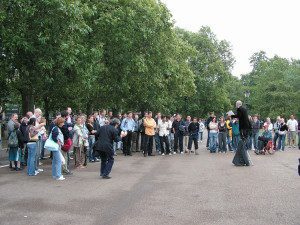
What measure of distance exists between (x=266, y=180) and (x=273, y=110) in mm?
49662

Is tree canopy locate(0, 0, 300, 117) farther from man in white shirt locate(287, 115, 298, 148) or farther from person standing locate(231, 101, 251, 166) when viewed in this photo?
man in white shirt locate(287, 115, 298, 148)

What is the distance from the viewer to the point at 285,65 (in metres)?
65.7

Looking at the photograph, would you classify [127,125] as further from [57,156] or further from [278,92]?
[278,92]

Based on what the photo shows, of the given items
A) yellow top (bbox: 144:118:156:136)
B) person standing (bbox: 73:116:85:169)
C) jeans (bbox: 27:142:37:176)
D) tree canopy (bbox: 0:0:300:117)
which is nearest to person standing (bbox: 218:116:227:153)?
yellow top (bbox: 144:118:156:136)

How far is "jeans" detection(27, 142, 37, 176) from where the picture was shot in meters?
13.2

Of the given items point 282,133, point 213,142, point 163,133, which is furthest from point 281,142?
point 163,133

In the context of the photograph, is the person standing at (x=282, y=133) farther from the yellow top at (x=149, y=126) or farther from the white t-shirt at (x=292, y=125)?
the yellow top at (x=149, y=126)

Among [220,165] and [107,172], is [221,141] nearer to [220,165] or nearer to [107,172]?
[220,165]

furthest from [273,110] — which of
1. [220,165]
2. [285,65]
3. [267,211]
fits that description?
[267,211]

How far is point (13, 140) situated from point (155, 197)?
22.6 feet

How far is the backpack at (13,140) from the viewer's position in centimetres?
1457

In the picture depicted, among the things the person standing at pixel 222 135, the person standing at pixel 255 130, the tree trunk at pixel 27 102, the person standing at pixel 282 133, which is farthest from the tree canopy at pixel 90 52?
the person standing at pixel 282 133

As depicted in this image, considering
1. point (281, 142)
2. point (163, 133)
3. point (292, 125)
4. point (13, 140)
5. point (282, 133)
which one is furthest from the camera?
point (292, 125)

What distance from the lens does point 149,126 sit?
69.1 ft
